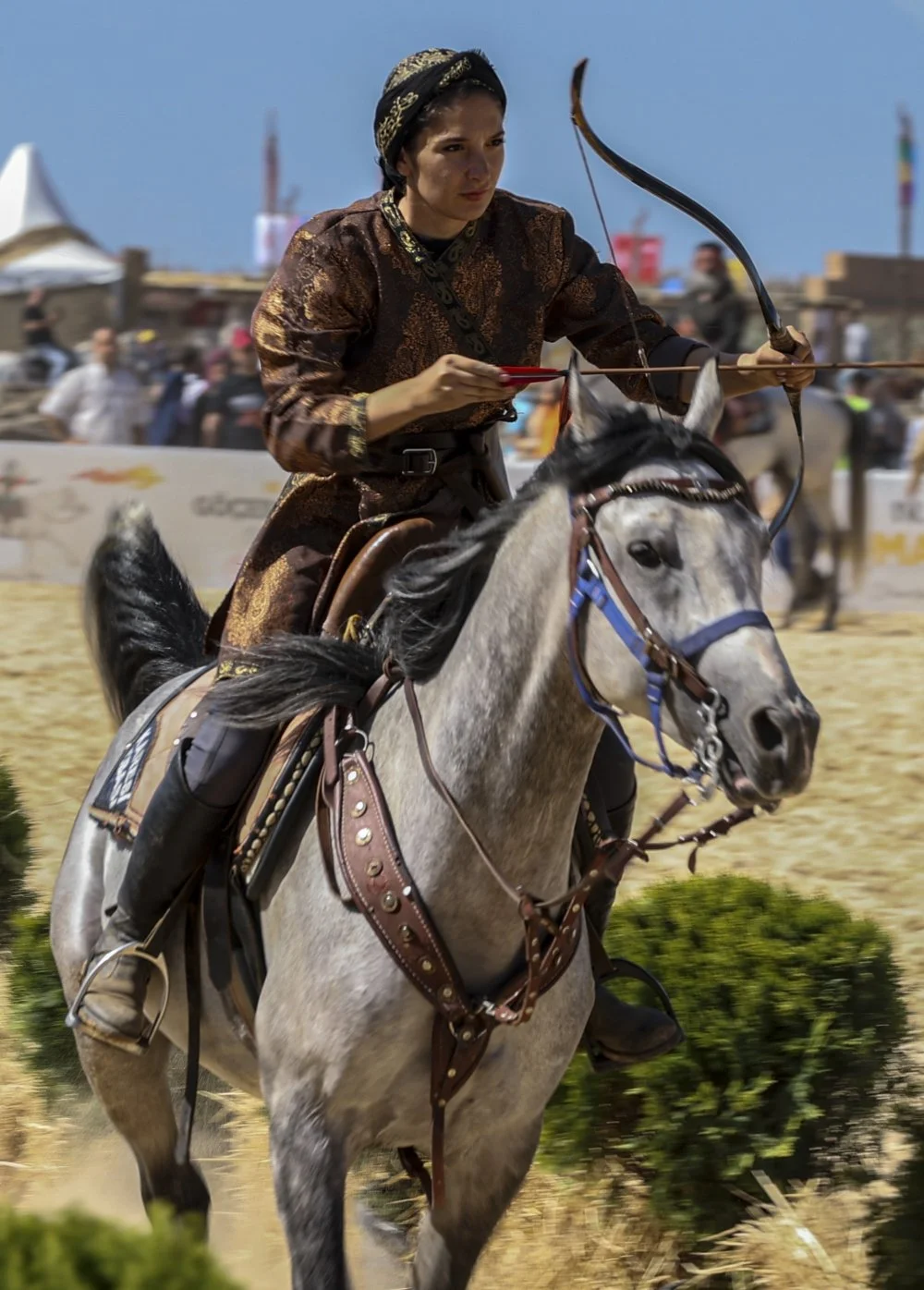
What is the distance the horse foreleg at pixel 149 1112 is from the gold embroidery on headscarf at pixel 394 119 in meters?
1.98

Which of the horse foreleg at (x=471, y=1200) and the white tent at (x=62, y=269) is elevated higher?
the white tent at (x=62, y=269)

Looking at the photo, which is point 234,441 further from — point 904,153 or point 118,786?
point 904,153

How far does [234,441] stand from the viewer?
13641 mm

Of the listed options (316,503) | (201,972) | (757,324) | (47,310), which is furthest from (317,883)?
(757,324)

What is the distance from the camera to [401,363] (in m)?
3.59

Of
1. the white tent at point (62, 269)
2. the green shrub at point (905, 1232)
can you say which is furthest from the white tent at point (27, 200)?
the green shrub at point (905, 1232)

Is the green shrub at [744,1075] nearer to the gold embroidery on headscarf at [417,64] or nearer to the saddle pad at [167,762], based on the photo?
the saddle pad at [167,762]

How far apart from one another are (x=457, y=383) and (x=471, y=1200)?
1.59 m

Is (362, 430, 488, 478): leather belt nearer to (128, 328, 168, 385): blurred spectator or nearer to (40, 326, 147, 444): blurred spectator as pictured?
(40, 326, 147, 444): blurred spectator

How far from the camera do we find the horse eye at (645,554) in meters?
2.89

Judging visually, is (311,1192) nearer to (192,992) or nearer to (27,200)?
(192,992)

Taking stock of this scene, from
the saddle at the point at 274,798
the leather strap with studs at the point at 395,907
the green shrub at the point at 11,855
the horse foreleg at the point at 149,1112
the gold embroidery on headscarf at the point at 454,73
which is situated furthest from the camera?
the green shrub at the point at 11,855

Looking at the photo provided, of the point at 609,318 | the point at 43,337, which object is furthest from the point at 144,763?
the point at 43,337

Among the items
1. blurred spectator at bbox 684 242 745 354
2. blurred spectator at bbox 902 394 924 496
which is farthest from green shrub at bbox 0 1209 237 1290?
blurred spectator at bbox 902 394 924 496
